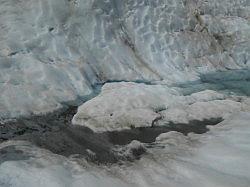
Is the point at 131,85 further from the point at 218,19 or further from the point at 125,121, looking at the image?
the point at 218,19

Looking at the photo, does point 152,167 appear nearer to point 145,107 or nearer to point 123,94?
point 145,107

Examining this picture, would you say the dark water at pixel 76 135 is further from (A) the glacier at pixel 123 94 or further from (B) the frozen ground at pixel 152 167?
(B) the frozen ground at pixel 152 167

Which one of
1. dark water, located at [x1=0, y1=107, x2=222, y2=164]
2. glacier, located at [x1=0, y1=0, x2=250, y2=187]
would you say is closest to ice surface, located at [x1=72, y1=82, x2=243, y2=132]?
glacier, located at [x1=0, y1=0, x2=250, y2=187]

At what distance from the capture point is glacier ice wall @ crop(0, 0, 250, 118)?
48.1 ft

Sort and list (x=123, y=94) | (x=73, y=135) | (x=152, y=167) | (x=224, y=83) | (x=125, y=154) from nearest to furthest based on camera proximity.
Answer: (x=152, y=167) < (x=125, y=154) < (x=73, y=135) < (x=123, y=94) < (x=224, y=83)

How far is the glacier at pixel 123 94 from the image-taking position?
967 centimetres

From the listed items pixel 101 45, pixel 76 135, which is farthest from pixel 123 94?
pixel 101 45

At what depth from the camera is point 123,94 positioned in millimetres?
14312

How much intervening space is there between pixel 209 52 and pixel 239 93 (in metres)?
5.43

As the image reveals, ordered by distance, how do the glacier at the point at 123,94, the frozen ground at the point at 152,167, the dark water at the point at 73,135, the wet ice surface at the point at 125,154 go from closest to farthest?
the frozen ground at the point at 152,167
the wet ice surface at the point at 125,154
the glacier at the point at 123,94
the dark water at the point at 73,135

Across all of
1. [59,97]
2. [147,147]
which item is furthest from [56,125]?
[147,147]

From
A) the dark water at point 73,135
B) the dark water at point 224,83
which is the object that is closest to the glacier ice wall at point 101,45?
the dark water at point 224,83

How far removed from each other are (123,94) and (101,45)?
3820 millimetres

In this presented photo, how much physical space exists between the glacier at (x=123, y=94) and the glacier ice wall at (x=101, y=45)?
0.05 metres
